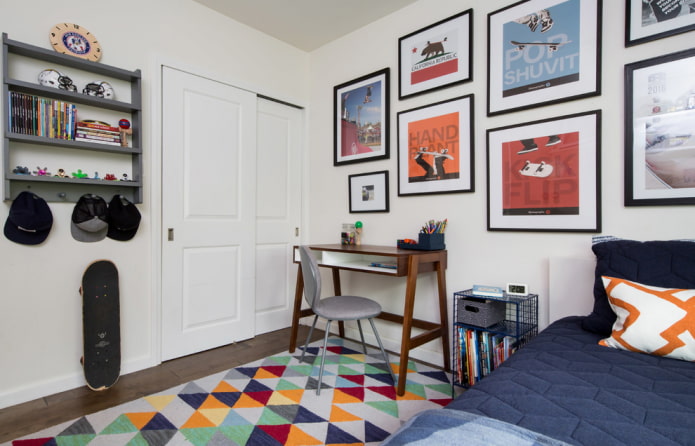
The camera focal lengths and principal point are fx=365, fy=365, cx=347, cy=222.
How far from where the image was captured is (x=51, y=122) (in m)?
2.05

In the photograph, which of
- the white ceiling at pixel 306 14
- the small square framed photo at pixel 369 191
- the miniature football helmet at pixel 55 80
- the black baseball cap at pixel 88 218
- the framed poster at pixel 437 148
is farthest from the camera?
the small square framed photo at pixel 369 191

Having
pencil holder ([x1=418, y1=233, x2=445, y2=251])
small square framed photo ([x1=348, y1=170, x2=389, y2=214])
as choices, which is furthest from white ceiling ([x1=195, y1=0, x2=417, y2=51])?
pencil holder ([x1=418, y1=233, x2=445, y2=251])

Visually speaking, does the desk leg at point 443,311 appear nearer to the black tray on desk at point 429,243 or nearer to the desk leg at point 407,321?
the black tray on desk at point 429,243

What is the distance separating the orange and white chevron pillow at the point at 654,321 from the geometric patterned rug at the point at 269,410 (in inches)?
40.2

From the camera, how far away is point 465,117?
2.39 metres

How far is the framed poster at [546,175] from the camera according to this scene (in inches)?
75.6

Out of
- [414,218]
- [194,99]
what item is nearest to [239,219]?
[194,99]

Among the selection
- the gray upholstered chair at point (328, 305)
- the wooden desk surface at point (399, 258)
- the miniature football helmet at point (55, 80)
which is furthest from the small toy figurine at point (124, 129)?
the wooden desk surface at point (399, 258)

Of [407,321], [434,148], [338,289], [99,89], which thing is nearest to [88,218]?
[99,89]

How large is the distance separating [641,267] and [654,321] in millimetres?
304

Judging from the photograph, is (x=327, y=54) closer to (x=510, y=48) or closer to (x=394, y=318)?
(x=510, y=48)

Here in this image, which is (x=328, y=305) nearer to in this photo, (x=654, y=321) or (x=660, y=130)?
(x=654, y=321)

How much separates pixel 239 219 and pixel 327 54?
1.71m

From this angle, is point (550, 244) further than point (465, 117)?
No
